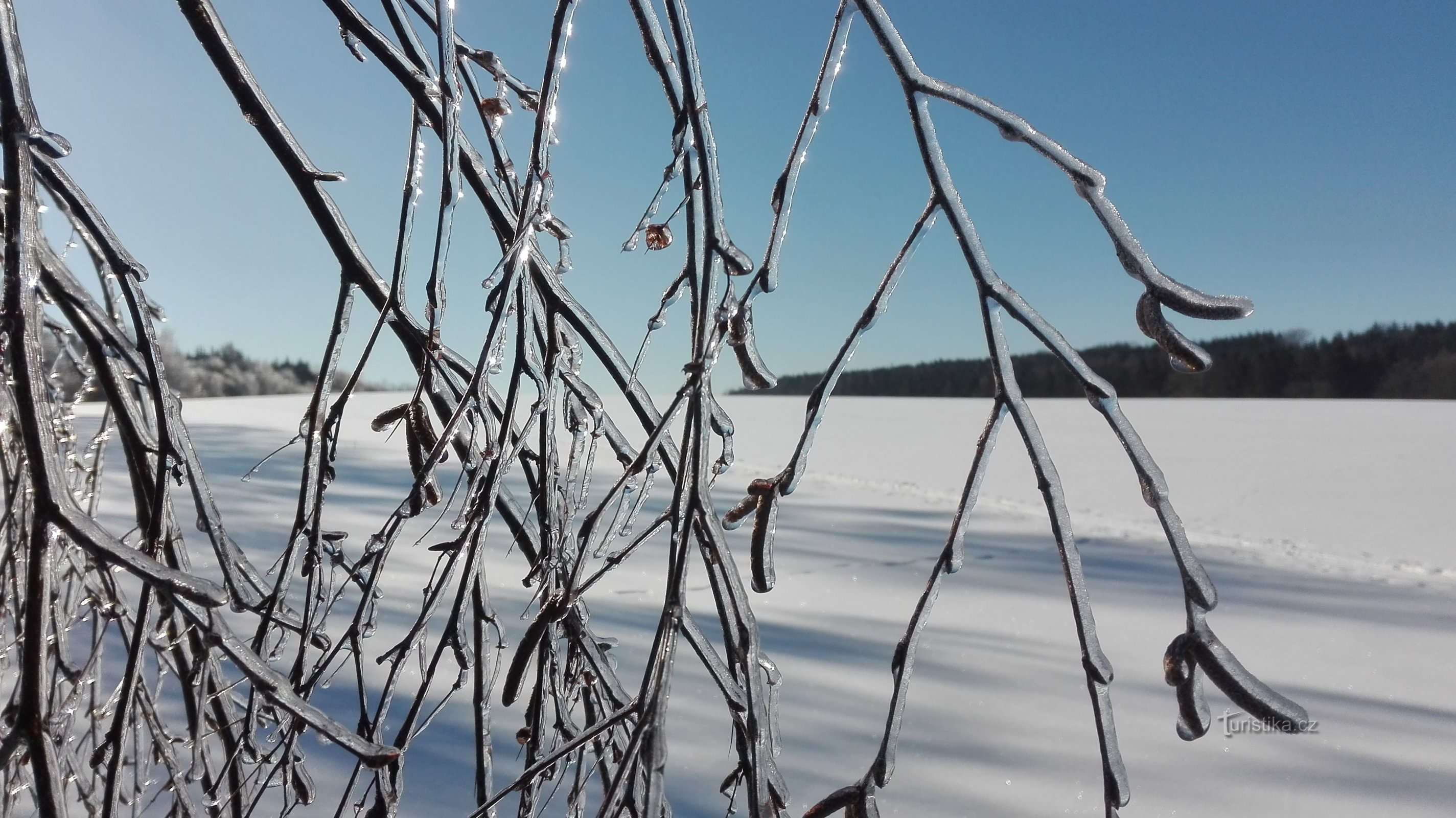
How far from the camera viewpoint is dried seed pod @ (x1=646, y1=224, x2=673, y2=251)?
1.96ft

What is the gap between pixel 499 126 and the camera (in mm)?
679

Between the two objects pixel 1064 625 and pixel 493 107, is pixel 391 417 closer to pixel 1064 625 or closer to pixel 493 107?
pixel 493 107

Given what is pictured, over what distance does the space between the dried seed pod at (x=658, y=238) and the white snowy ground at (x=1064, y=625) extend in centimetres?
132

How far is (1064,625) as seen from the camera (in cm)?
260

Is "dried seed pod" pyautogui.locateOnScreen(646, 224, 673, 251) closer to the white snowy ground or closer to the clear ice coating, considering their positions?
the clear ice coating

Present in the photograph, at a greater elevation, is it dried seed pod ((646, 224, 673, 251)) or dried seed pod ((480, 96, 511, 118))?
dried seed pod ((480, 96, 511, 118))

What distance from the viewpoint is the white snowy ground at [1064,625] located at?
1.67 m

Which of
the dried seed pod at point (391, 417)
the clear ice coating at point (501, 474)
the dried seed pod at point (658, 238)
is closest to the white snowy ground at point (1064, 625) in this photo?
the clear ice coating at point (501, 474)

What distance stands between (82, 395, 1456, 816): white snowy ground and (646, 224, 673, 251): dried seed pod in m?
1.32

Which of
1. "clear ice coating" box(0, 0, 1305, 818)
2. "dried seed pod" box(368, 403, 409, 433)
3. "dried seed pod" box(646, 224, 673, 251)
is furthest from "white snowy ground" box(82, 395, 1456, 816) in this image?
"dried seed pod" box(646, 224, 673, 251)

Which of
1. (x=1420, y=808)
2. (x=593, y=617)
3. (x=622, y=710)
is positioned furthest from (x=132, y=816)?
(x=1420, y=808)

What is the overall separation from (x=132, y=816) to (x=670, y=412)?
0.79 meters

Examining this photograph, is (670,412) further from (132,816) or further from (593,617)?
(593,617)

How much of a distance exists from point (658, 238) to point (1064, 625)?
244 centimetres
